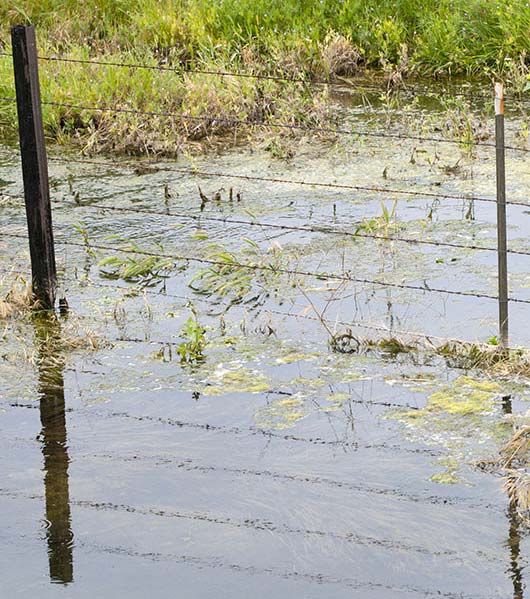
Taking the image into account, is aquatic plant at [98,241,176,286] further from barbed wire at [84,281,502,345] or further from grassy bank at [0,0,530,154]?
grassy bank at [0,0,530,154]

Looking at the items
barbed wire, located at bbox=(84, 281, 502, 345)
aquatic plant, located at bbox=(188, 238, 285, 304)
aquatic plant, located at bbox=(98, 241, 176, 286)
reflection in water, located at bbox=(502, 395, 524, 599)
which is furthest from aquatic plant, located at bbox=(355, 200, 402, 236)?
reflection in water, located at bbox=(502, 395, 524, 599)

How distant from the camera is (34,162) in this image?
568cm

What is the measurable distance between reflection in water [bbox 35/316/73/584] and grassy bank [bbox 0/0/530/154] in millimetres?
3710

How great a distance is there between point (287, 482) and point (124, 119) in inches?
217

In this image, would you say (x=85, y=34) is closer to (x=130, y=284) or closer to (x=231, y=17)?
(x=231, y=17)

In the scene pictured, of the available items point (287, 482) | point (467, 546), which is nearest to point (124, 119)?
point (287, 482)

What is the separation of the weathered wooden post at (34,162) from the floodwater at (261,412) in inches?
9.5

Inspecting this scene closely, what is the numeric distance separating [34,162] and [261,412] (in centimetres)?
174

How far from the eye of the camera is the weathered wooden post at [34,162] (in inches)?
217

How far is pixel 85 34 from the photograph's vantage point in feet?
40.6

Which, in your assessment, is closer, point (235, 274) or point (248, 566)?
point (248, 566)

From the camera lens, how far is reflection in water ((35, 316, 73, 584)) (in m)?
3.80

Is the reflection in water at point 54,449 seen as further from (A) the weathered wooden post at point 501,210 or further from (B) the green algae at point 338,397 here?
(A) the weathered wooden post at point 501,210

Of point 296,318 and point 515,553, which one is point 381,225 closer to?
point 296,318
